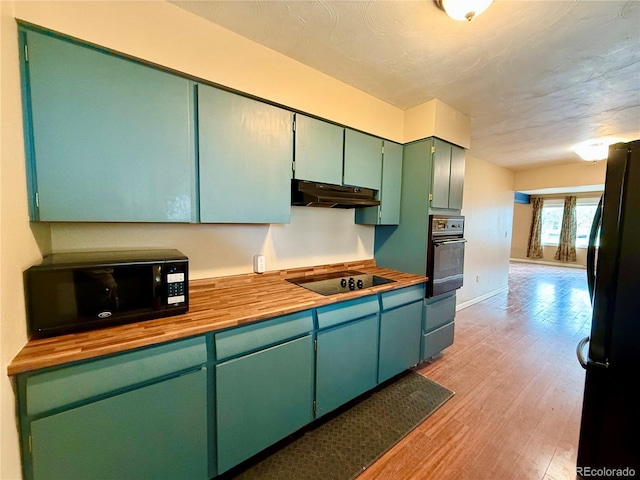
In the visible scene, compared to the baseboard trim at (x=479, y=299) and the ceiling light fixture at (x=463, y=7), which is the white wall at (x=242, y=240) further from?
the baseboard trim at (x=479, y=299)

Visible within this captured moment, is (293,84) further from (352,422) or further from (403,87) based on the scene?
(352,422)

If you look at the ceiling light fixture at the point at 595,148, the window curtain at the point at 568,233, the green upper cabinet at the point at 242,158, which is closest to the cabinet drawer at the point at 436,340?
the green upper cabinet at the point at 242,158

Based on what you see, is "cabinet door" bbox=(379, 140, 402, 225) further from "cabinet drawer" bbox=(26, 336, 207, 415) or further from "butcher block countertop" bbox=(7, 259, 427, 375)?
"cabinet drawer" bbox=(26, 336, 207, 415)

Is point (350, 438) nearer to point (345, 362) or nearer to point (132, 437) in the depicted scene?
point (345, 362)

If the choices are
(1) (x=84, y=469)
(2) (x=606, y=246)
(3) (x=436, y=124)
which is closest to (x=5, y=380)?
(1) (x=84, y=469)

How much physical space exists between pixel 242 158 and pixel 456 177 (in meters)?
2.14

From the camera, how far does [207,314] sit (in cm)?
134

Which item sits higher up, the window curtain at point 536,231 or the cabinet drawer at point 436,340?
the window curtain at point 536,231

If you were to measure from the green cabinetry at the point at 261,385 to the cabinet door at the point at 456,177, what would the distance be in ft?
6.40

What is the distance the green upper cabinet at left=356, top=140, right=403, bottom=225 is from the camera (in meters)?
2.42

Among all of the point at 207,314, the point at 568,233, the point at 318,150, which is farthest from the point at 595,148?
the point at 568,233

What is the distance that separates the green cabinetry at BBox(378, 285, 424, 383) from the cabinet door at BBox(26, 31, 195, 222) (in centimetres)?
166

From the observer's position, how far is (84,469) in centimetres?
100

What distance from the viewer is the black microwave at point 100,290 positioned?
3.33 ft
